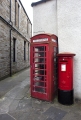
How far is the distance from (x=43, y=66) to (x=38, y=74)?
1.19ft

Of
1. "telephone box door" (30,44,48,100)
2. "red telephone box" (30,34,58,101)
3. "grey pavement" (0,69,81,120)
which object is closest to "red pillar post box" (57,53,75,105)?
"grey pavement" (0,69,81,120)

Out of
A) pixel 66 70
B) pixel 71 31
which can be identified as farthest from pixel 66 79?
pixel 71 31

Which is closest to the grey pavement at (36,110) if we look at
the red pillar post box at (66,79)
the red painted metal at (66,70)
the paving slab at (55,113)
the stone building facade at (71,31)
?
the paving slab at (55,113)

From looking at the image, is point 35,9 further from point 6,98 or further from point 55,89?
point 6,98

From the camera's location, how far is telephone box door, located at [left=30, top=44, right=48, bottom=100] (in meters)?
4.12

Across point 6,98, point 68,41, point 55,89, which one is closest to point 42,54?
point 68,41

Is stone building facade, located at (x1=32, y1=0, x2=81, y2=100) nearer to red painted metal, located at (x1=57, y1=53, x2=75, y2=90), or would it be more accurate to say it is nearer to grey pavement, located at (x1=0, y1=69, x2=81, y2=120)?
red painted metal, located at (x1=57, y1=53, x2=75, y2=90)

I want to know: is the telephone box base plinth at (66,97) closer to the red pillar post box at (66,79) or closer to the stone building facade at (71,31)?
the red pillar post box at (66,79)

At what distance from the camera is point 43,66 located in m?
4.34

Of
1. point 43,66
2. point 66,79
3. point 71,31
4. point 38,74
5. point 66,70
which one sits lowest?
point 66,79

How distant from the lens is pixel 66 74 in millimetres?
3752

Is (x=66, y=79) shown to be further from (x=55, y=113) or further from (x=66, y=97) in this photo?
(x=55, y=113)

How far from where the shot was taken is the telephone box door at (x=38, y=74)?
4.12m

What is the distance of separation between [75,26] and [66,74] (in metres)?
1.77
